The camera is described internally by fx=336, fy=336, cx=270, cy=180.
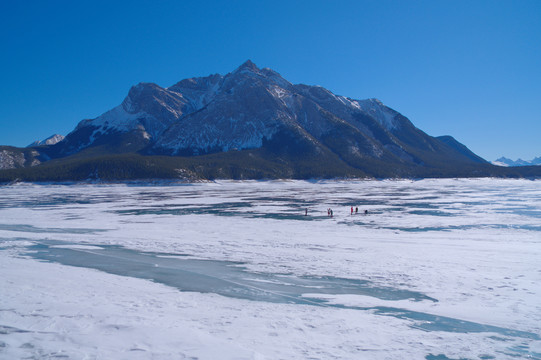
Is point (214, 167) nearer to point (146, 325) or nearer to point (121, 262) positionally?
point (121, 262)

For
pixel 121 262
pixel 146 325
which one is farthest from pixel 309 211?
pixel 146 325

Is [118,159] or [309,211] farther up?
[118,159]

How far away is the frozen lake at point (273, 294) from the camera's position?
972 cm

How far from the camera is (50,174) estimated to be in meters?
117

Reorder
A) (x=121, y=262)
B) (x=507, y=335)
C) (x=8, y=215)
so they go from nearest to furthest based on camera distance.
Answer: (x=507, y=335) < (x=121, y=262) < (x=8, y=215)

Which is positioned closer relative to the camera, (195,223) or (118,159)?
(195,223)

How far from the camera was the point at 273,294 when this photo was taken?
14.2m

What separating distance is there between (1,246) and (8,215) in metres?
22.6

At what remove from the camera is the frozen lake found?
9722 millimetres

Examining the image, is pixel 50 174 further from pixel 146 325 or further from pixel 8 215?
pixel 146 325

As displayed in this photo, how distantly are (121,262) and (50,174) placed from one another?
389 feet

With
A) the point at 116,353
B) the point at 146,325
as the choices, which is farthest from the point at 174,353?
the point at 146,325

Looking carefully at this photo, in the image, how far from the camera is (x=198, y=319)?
11484 mm

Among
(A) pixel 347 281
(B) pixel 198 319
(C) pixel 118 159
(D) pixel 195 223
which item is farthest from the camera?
(C) pixel 118 159
